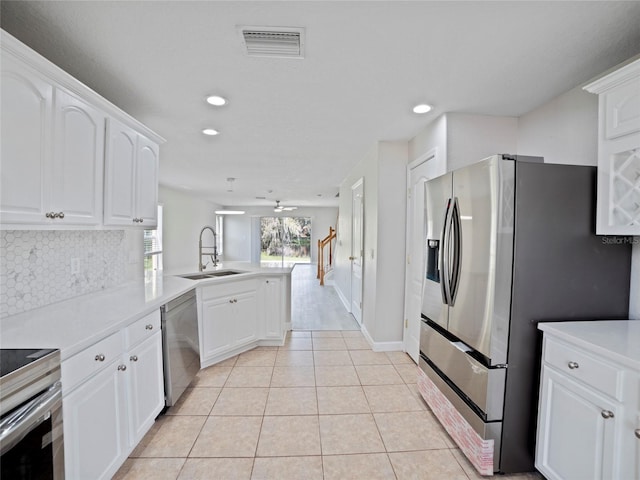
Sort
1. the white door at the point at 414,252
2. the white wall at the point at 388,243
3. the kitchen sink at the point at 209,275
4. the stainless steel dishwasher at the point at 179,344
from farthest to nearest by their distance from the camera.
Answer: the white wall at the point at 388,243, the kitchen sink at the point at 209,275, the white door at the point at 414,252, the stainless steel dishwasher at the point at 179,344

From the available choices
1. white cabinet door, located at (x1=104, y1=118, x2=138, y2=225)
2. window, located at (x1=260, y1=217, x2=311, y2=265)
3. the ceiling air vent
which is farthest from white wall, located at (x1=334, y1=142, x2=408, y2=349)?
window, located at (x1=260, y1=217, x2=311, y2=265)

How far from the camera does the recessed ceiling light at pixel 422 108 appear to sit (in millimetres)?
Answer: 2268

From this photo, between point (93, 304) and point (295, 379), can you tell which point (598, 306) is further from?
point (93, 304)

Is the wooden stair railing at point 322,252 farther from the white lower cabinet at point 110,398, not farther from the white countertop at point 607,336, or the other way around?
the white countertop at point 607,336

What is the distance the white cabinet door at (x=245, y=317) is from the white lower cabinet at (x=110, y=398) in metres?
1.12

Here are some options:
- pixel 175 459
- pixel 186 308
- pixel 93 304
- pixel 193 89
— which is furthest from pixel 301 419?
pixel 193 89

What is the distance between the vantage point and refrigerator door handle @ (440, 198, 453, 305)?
1.90 m

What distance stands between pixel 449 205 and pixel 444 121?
3.10ft

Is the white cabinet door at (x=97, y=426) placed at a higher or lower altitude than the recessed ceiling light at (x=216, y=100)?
lower

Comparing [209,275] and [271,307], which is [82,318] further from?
[271,307]

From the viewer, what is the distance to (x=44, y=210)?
138cm

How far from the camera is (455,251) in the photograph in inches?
72.1

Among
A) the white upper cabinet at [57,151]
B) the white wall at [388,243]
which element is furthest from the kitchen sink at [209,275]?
the white wall at [388,243]

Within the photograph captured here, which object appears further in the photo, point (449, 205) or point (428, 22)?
point (449, 205)
